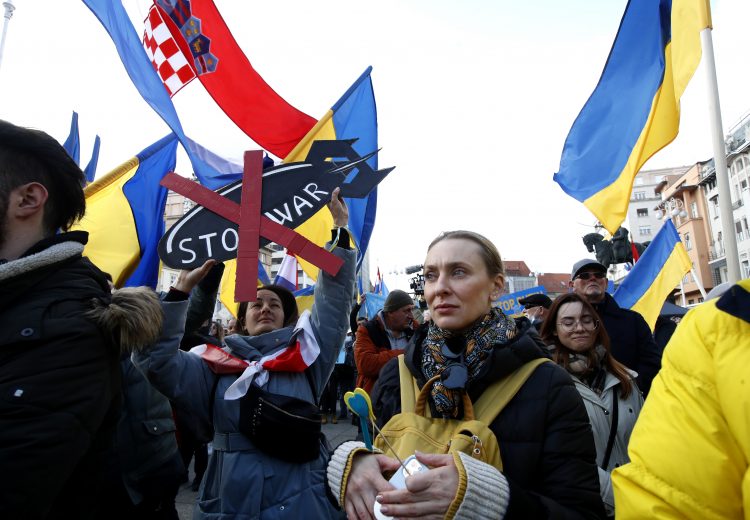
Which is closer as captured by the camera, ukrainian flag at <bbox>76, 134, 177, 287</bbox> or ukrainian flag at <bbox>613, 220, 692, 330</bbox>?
ukrainian flag at <bbox>76, 134, 177, 287</bbox>

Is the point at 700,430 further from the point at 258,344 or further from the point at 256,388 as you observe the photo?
the point at 258,344

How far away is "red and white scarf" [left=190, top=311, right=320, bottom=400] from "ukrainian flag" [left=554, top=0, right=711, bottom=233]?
10.0 feet

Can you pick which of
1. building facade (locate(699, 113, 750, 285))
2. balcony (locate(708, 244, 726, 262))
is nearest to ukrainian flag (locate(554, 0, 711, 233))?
building facade (locate(699, 113, 750, 285))

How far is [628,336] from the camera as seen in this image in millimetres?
3648

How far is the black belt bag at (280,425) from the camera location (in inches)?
88.1

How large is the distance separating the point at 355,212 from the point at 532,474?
15.0 ft

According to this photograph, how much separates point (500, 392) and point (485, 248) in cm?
54

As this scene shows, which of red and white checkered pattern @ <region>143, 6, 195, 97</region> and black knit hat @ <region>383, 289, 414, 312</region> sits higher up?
red and white checkered pattern @ <region>143, 6, 195, 97</region>

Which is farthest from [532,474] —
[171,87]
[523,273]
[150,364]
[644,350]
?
[523,273]

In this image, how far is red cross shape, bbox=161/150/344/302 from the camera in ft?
8.07

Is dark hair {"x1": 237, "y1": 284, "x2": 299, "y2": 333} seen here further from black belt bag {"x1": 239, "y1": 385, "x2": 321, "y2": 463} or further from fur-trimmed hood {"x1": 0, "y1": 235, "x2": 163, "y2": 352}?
fur-trimmed hood {"x1": 0, "y1": 235, "x2": 163, "y2": 352}

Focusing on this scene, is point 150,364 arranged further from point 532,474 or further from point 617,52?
point 617,52

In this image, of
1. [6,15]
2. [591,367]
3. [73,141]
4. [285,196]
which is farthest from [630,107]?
[6,15]

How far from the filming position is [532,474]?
1469mm
